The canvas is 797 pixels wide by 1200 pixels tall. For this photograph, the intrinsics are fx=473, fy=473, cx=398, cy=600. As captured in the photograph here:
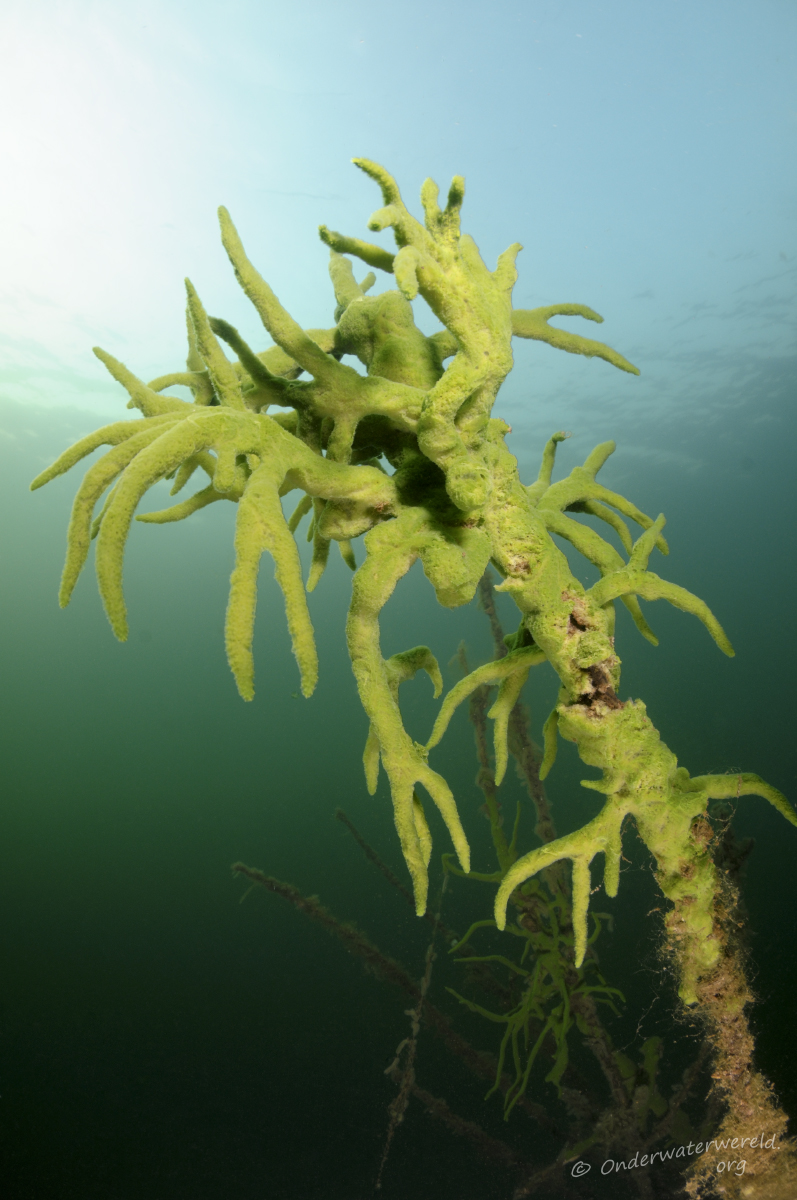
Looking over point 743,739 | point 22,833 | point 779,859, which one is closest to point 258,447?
point 779,859

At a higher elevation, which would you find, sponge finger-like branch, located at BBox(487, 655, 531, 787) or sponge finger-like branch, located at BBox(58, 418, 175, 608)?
sponge finger-like branch, located at BBox(58, 418, 175, 608)

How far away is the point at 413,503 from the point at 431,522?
0.13 metres

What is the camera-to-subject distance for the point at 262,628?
6412 centimetres

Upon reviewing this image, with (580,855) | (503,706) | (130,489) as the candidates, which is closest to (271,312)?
(130,489)

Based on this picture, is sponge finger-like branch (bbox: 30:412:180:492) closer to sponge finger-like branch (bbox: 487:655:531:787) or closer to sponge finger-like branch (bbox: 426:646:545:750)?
sponge finger-like branch (bbox: 426:646:545:750)

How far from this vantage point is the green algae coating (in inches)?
44.1

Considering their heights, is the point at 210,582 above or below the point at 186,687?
above

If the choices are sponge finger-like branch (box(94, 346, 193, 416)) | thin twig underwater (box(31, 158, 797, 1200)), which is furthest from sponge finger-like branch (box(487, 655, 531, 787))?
sponge finger-like branch (box(94, 346, 193, 416))

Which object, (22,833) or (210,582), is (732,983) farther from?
(210,582)

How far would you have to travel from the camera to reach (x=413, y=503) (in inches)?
61.8

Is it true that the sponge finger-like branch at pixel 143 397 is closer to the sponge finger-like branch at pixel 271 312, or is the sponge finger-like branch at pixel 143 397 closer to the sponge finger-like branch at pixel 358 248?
the sponge finger-like branch at pixel 271 312

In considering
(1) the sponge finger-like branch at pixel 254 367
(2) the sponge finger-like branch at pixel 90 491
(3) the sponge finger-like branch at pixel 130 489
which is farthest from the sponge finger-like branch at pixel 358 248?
(2) the sponge finger-like branch at pixel 90 491

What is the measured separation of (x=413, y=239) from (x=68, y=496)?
52.9 m

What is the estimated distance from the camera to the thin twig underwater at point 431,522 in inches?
44.4
